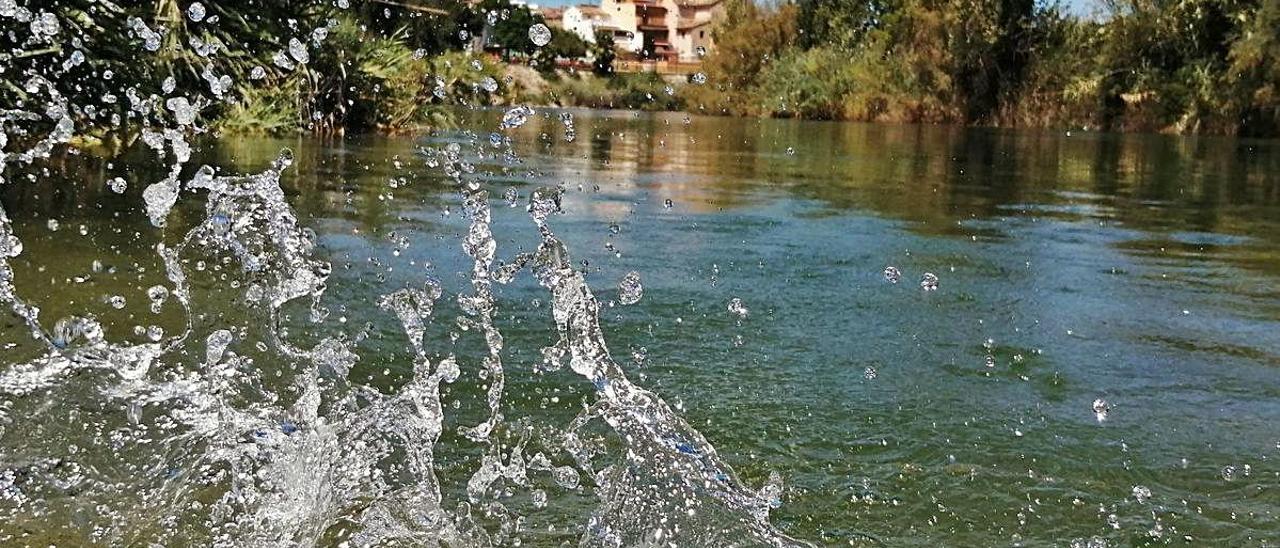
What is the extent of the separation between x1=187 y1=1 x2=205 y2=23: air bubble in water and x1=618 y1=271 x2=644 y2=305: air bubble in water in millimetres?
4572

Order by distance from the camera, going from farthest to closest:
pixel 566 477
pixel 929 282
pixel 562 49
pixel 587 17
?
pixel 562 49, pixel 587 17, pixel 929 282, pixel 566 477

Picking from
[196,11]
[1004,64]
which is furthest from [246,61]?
[1004,64]

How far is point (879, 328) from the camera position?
457cm

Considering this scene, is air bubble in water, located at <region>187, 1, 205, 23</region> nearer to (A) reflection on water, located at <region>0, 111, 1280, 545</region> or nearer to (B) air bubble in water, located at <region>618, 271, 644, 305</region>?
(A) reflection on water, located at <region>0, 111, 1280, 545</region>

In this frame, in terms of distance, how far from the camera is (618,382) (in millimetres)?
3268

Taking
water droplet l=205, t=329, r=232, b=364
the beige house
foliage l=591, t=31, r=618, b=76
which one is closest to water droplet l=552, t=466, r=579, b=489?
water droplet l=205, t=329, r=232, b=364

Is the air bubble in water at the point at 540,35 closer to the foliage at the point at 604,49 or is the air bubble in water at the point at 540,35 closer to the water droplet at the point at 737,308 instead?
the water droplet at the point at 737,308

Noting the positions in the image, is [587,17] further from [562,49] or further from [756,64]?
[756,64]

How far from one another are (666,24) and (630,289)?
86.5 feet

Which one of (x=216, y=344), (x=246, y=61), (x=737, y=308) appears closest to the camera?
(x=216, y=344)

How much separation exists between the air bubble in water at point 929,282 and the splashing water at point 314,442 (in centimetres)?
177

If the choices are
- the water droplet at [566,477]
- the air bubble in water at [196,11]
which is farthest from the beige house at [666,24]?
the water droplet at [566,477]

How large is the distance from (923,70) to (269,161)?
26.0 m

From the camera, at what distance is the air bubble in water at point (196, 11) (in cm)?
868
